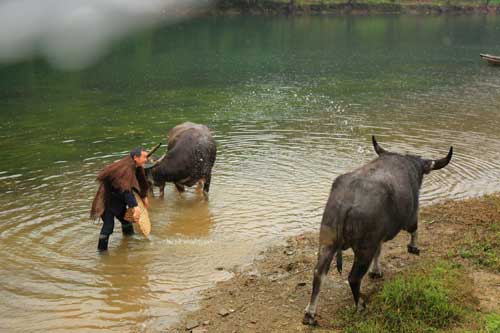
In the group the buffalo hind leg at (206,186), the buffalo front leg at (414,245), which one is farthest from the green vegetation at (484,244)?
the buffalo hind leg at (206,186)

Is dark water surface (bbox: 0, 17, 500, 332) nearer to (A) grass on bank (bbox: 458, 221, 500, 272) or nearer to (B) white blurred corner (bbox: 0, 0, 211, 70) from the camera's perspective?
(A) grass on bank (bbox: 458, 221, 500, 272)

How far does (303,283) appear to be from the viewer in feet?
30.9

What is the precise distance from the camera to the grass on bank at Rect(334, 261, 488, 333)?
297 inches

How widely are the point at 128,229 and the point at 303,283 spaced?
15.2 ft

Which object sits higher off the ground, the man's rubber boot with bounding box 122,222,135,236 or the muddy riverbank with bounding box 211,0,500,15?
the muddy riverbank with bounding box 211,0,500,15

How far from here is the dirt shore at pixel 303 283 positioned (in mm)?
8352

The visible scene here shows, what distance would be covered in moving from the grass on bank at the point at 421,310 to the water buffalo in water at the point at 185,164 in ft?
23.6

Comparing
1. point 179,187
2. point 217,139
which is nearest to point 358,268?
point 179,187

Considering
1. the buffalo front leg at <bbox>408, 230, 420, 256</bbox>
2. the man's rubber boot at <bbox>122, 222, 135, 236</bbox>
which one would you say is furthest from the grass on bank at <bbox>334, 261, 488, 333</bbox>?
the man's rubber boot at <bbox>122, 222, 135, 236</bbox>

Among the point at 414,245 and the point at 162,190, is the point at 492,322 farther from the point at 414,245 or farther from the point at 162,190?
the point at 162,190

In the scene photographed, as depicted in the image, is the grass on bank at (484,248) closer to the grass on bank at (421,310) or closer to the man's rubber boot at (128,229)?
the grass on bank at (421,310)

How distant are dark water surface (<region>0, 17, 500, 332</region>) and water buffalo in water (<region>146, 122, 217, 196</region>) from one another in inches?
23.6

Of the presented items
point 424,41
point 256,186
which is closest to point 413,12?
point 424,41

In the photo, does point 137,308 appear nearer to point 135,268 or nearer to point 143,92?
point 135,268
